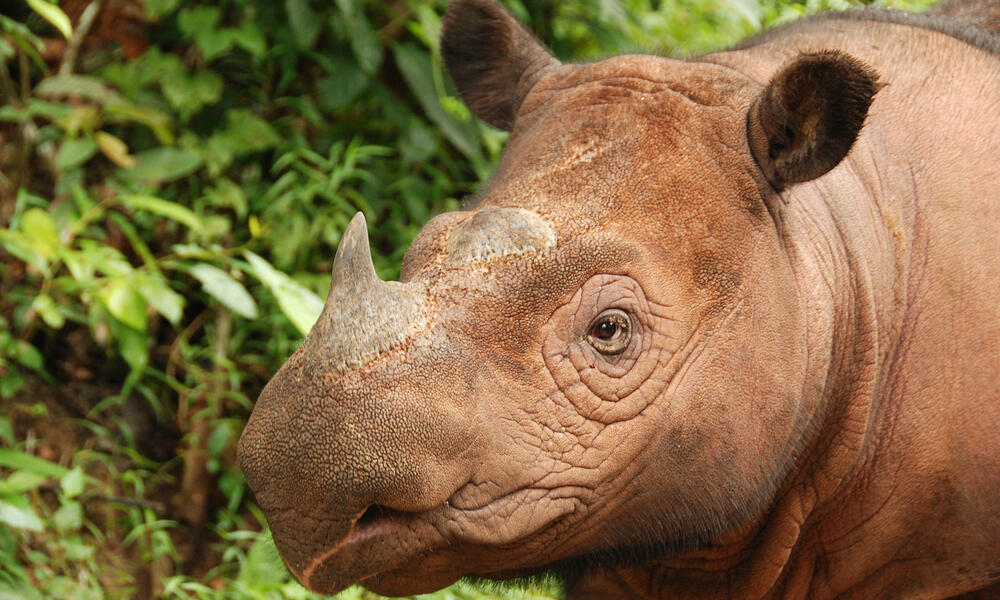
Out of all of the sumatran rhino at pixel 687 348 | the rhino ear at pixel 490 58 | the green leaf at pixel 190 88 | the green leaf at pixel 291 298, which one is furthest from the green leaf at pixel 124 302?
Answer: the sumatran rhino at pixel 687 348

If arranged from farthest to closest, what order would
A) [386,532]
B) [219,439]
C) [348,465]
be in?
[219,439] < [386,532] < [348,465]

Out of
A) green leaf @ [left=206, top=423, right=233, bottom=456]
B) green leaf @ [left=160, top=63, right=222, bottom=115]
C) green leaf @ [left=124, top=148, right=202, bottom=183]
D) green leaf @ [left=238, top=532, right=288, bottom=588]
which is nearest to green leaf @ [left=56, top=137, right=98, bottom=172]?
green leaf @ [left=124, top=148, right=202, bottom=183]

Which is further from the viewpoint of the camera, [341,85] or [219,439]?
[341,85]

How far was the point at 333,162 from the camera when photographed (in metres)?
5.74

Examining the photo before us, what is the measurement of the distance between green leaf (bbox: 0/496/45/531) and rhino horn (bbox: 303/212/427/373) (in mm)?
1587

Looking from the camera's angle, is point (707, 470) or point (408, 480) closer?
point (408, 480)

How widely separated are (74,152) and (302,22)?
1208 millimetres

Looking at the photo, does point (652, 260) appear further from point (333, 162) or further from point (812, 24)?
point (333, 162)

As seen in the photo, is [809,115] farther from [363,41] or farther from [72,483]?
[363,41]

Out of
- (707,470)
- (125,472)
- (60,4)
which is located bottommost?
(125,472)

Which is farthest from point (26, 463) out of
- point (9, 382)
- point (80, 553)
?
point (9, 382)

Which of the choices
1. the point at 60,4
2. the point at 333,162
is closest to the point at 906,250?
the point at 333,162

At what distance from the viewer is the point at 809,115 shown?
3.19 metres

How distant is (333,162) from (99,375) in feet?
4.91
